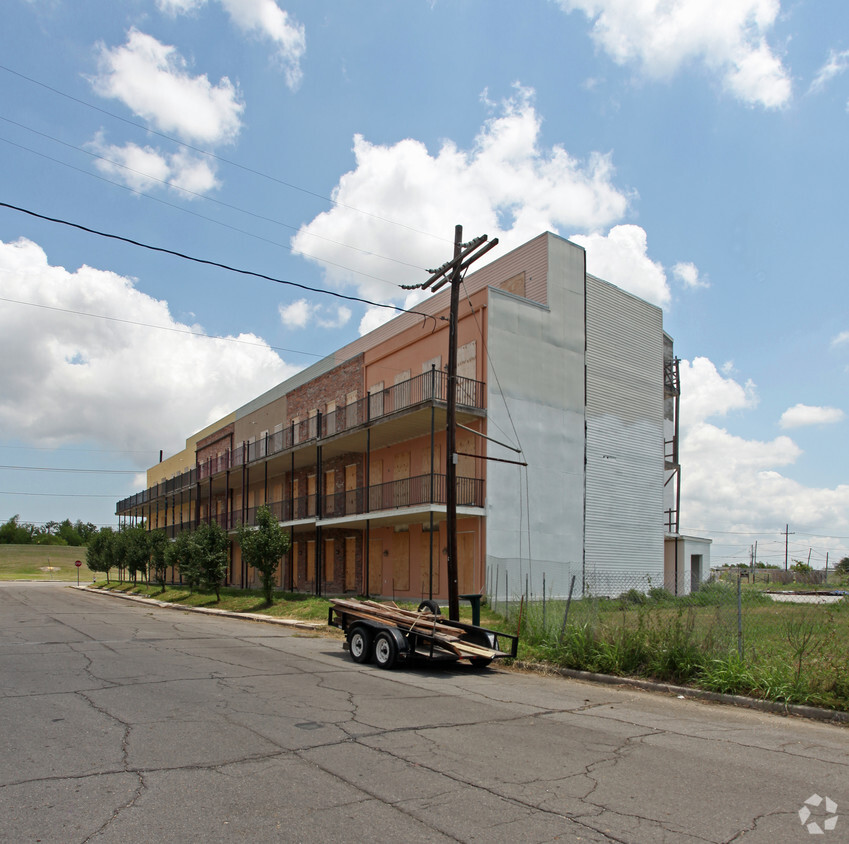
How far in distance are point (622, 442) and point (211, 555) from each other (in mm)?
16641

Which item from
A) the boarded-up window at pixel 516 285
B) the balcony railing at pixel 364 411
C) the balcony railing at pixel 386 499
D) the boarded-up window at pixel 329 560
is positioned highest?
the boarded-up window at pixel 516 285

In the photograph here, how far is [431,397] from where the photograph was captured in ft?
75.5

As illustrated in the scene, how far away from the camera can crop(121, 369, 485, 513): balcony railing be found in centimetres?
2347

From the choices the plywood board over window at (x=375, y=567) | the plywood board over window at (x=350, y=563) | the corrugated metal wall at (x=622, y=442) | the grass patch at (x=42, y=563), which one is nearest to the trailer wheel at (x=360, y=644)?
the corrugated metal wall at (x=622, y=442)

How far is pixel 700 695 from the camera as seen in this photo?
33.2 ft

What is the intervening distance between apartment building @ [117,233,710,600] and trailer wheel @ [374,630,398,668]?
8.27 m

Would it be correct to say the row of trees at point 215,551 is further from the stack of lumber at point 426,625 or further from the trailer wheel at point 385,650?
the trailer wheel at point 385,650

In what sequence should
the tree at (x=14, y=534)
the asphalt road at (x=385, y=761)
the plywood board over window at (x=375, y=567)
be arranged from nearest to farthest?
the asphalt road at (x=385, y=761), the plywood board over window at (x=375, y=567), the tree at (x=14, y=534)

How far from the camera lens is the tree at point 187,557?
3006cm

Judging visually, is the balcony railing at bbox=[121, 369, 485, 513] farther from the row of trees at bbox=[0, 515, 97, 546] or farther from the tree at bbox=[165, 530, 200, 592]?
the row of trees at bbox=[0, 515, 97, 546]

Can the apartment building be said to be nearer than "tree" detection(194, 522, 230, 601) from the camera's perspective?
Yes

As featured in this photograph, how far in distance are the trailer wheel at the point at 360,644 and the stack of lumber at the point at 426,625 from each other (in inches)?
11.3
